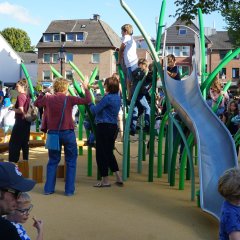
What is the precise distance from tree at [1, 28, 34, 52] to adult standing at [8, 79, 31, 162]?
75513 millimetres

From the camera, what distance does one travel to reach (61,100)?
633 centimetres

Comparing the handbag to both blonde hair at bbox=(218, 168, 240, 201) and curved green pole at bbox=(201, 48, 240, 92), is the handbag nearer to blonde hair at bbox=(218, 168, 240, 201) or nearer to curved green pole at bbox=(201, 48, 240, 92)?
curved green pole at bbox=(201, 48, 240, 92)

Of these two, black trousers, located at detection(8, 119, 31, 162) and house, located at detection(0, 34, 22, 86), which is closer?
black trousers, located at detection(8, 119, 31, 162)

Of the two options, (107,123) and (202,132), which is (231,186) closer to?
(202,132)

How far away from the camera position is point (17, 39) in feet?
275

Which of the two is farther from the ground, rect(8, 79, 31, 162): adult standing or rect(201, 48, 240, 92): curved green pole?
rect(201, 48, 240, 92): curved green pole

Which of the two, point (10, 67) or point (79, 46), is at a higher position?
point (79, 46)

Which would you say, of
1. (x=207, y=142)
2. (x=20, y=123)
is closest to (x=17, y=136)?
(x=20, y=123)

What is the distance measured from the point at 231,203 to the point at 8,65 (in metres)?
61.4

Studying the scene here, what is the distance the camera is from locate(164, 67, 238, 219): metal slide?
204 inches

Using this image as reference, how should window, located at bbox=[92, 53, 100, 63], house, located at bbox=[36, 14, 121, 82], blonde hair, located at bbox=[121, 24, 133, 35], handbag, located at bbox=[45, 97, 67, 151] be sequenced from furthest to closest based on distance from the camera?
window, located at bbox=[92, 53, 100, 63] < house, located at bbox=[36, 14, 121, 82] < blonde hair, located at bbox=[121, 24, 133, 35] < handbag, located at bbox=[45, 97, 67, 151]

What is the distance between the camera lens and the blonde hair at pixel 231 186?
9.21ft

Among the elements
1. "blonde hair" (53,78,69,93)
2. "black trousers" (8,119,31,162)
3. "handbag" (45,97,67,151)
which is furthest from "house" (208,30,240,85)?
"handbag" (45,97,67,151)

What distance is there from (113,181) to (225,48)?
56.8 meters
